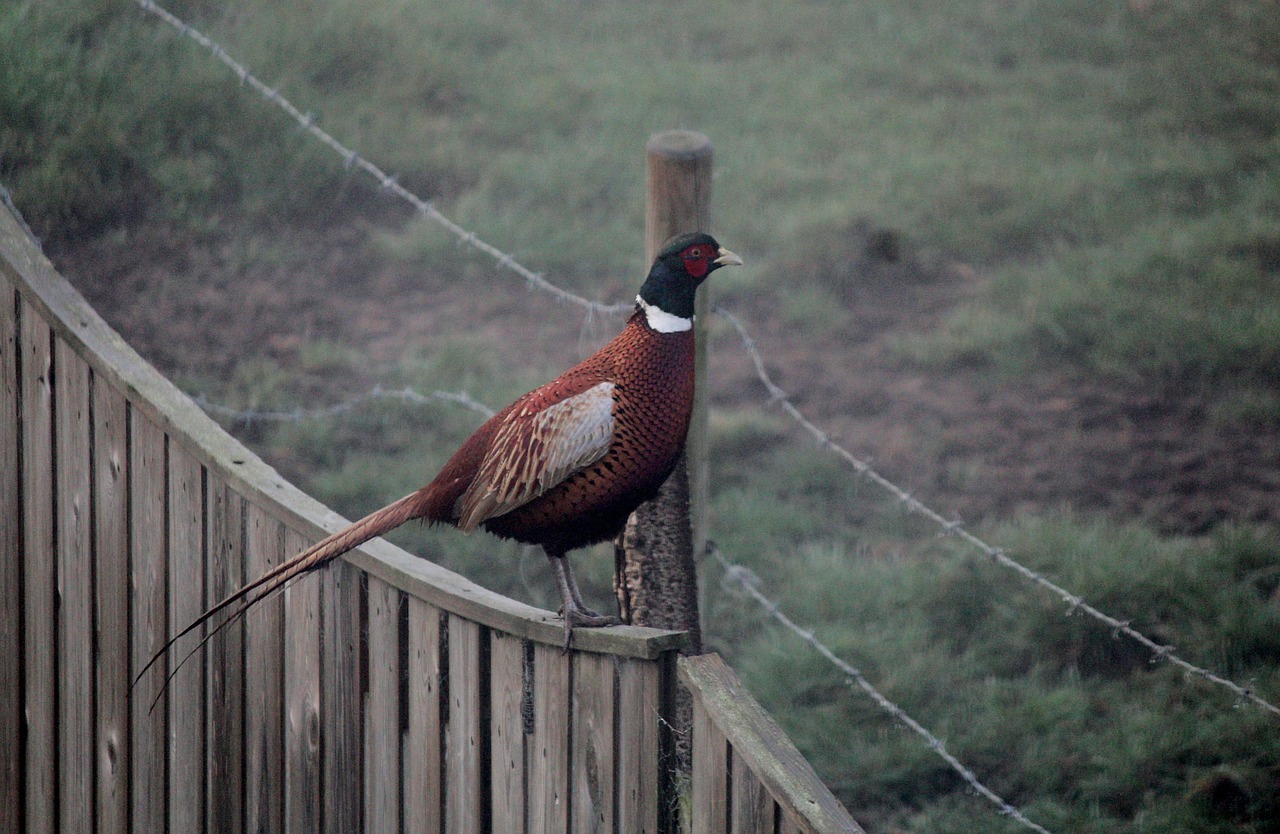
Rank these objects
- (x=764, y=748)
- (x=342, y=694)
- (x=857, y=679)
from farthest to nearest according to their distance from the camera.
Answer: (x=857, y=679), (x=342, y=694), (x=764, y=748)

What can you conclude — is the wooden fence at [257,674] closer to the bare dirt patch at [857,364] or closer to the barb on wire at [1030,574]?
the barb on wire at [1030,574]

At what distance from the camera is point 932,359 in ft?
20.9

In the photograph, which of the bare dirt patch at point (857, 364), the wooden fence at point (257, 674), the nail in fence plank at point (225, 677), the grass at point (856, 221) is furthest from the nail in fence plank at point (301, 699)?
the bare dirt patch at point (857, 364)

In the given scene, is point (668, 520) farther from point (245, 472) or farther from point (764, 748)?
point (764, 748)

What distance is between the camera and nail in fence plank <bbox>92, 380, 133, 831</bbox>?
325cm

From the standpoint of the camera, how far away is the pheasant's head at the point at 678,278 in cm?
306

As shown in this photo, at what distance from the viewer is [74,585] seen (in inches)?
135

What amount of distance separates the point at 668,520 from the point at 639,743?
1168 millimetres

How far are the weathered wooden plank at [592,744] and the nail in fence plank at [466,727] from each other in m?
0.21

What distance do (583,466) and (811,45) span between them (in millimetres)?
6335

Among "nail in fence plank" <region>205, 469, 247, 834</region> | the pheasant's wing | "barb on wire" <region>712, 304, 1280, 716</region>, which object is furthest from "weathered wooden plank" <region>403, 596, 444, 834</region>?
"barb on wire" <region>712, 304, 1280, 716</region>

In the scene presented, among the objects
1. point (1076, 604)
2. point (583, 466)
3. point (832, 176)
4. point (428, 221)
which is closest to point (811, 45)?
point (832, 176)

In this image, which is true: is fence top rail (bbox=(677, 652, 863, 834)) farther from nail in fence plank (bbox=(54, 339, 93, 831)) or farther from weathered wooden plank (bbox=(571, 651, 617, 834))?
nail in fence plank (bbox=(54, 339, 93, 831))

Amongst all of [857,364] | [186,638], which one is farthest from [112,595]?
[857,364]
